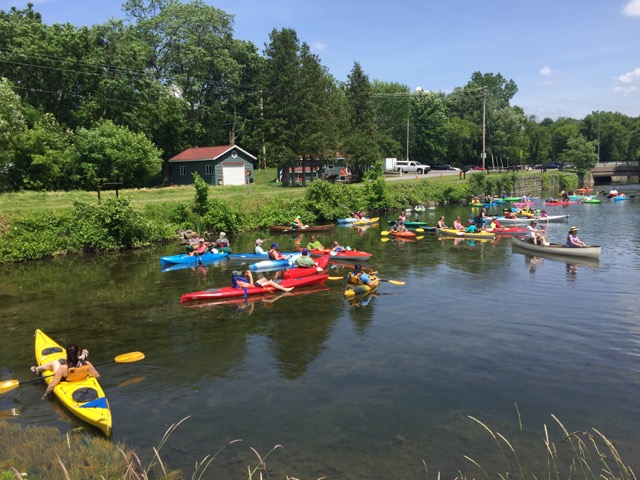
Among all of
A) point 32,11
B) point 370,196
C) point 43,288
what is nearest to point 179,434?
point 43,288

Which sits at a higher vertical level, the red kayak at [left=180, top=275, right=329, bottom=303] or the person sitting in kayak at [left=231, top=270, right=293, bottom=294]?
the person sitting in kayak at [left=231, top=270, right=293, bottom=294]

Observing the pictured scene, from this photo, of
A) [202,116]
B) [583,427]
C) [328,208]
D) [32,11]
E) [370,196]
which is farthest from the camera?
[202,116]

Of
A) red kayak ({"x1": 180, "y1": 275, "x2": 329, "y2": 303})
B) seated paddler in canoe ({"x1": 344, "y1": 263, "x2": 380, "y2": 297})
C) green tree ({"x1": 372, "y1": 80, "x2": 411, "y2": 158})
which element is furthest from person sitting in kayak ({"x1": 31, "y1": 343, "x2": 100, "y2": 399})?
green tree ({"x1": 372, "y1": 80, "x2": 411, "y2": 158})

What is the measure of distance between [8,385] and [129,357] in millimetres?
2702

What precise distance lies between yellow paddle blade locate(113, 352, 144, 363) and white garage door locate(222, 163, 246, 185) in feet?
138

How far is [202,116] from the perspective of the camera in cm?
6638

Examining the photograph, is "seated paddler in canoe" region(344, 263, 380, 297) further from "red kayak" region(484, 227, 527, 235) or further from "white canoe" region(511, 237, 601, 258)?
"red kayak" region(484, 227, 527, 235)

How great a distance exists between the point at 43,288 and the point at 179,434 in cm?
1470

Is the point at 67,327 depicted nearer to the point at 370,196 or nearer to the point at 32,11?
the point at 370,196

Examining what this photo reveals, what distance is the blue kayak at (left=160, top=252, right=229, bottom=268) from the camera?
25.1m

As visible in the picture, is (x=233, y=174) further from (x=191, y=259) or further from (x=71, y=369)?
(x=71, y=369)

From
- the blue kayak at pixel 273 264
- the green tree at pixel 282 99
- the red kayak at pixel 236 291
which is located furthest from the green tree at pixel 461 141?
the red kayak at pixel 236 291

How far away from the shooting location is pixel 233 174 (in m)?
55.0

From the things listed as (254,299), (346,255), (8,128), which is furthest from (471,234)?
(8,128)
